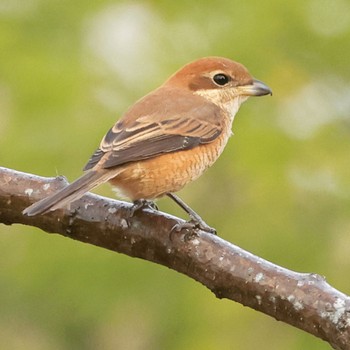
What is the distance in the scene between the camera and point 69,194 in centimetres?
390

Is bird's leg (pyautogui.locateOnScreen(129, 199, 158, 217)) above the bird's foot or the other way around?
the other way around

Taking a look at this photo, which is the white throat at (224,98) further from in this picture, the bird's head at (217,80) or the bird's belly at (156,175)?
the bird's belly at (156,175)

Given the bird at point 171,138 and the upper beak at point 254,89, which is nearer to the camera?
the bird at point 171,138

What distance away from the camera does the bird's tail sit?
3.69 m

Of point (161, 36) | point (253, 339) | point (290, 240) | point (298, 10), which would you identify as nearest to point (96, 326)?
point (253, 339)

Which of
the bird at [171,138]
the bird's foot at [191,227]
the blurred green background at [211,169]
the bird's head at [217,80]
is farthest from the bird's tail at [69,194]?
the blurred green background at [211,169]

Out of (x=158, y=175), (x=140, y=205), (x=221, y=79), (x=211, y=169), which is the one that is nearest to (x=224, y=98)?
(x=221, y=79)

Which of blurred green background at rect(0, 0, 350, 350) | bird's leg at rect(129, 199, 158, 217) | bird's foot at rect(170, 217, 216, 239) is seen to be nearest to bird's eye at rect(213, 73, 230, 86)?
blurred green background at rect(0, 0, 350, 350)

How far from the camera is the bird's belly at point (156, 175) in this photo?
451 centimetres

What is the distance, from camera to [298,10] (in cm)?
624

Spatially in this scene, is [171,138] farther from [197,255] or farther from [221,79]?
[197,255]

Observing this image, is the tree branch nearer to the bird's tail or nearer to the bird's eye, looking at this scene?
the bird's tail

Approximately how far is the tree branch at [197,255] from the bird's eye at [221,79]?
1.40 meters

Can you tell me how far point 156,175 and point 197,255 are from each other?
87 centimetres
